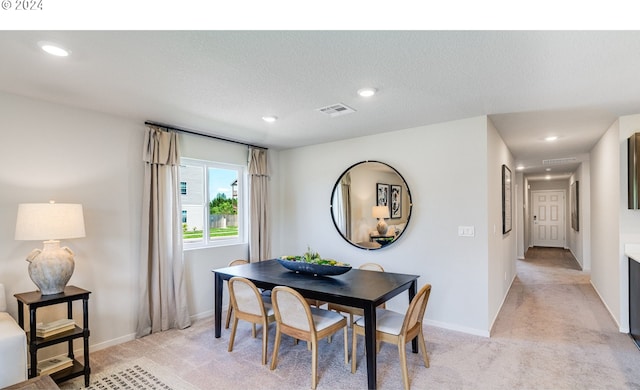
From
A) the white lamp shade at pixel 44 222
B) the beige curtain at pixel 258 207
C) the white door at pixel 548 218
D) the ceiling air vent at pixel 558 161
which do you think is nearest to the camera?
the white lamp shade at pixel 44 222

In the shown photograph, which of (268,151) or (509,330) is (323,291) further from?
(268,151)

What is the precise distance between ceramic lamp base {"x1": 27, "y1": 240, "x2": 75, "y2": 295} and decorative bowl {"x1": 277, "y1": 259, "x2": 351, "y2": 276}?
180 centimetres

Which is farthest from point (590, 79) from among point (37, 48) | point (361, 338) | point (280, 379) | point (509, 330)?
point (37, 48)

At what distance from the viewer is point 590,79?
2.40 m

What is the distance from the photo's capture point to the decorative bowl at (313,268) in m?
2.93

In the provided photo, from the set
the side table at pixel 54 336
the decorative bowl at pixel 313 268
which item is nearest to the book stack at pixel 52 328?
the side table at pixel 54 336

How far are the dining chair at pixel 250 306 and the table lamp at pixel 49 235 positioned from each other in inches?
51.4

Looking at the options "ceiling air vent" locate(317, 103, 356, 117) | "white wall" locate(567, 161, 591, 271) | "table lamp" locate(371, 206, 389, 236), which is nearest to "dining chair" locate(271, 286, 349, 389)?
"table lamp" locate(371, 206, 389, 236)

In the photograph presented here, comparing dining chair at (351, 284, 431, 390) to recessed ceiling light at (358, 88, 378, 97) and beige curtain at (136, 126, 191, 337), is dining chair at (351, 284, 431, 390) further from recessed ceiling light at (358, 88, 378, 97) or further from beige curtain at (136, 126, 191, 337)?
beige curtain at (136, 126, 191, 337)

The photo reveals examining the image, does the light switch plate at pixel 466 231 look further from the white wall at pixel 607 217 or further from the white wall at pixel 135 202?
the white wall at pixel 607 217

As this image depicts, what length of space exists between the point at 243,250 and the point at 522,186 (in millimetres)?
7495

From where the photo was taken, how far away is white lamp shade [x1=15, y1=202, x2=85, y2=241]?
2398 millimetres

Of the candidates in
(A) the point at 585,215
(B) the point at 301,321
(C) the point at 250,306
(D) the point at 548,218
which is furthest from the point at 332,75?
(D) the point at 548,218

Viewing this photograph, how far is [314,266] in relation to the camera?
3018mm
